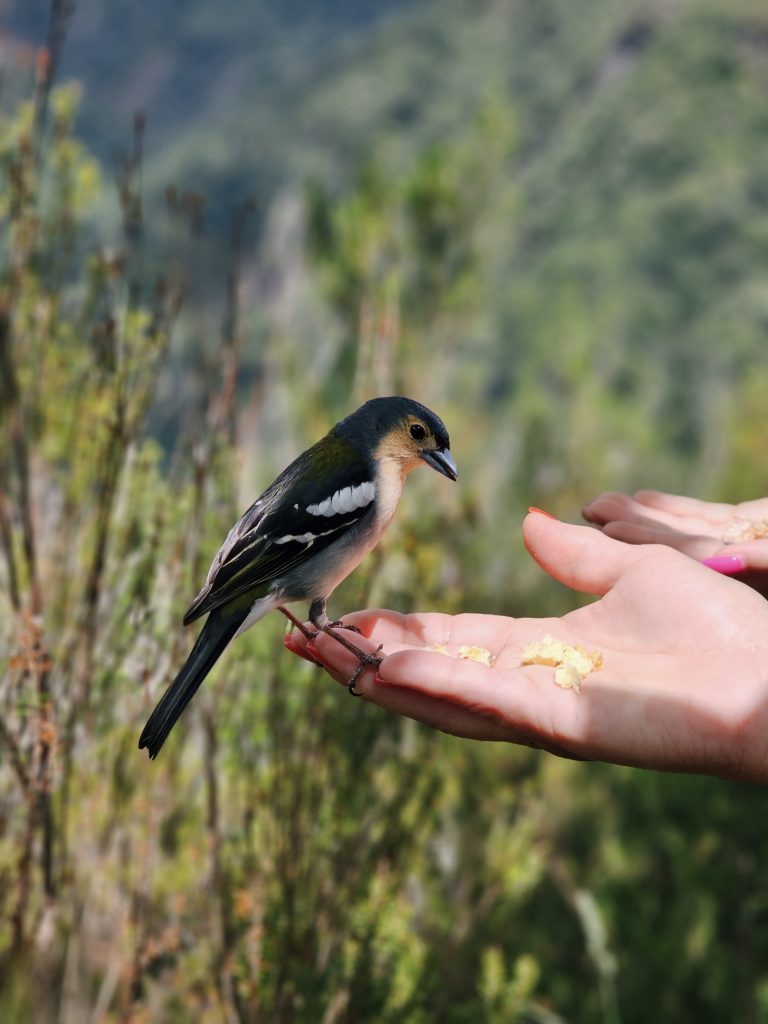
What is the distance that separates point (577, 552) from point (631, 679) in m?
0.61

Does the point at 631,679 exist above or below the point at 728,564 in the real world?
below

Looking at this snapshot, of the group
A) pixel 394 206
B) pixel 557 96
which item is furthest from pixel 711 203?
pixel 394 206

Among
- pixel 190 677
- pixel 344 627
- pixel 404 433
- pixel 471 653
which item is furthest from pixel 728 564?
pixel 190 677

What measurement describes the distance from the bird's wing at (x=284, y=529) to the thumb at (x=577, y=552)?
586mm

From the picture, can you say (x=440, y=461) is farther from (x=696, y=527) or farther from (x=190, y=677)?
(x=696, y=527)

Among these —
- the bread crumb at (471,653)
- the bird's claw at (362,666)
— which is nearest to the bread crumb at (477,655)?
the bread crumb at (471,653)

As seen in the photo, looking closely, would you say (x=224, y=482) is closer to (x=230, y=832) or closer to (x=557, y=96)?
(x=230, y=832)

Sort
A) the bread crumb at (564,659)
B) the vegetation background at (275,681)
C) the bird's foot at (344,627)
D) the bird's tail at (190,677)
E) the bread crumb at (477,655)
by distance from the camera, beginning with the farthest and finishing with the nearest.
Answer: the vegetation background at (275,681), the bread crumb at (477,655), the bird's foot at (344,627), the bread crumb at (564,659), the bird's tail at (190,677)

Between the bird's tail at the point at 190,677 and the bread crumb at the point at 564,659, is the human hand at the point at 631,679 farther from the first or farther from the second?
the bird's tail at the point at 190,677

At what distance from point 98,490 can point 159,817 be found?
1.15 metres

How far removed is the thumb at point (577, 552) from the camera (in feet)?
10.4

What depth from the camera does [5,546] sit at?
3078mm

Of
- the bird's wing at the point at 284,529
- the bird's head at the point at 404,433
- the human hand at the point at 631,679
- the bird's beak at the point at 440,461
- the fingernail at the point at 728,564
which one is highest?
the bird's head at the point at 404,433

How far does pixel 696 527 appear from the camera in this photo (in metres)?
3.89
